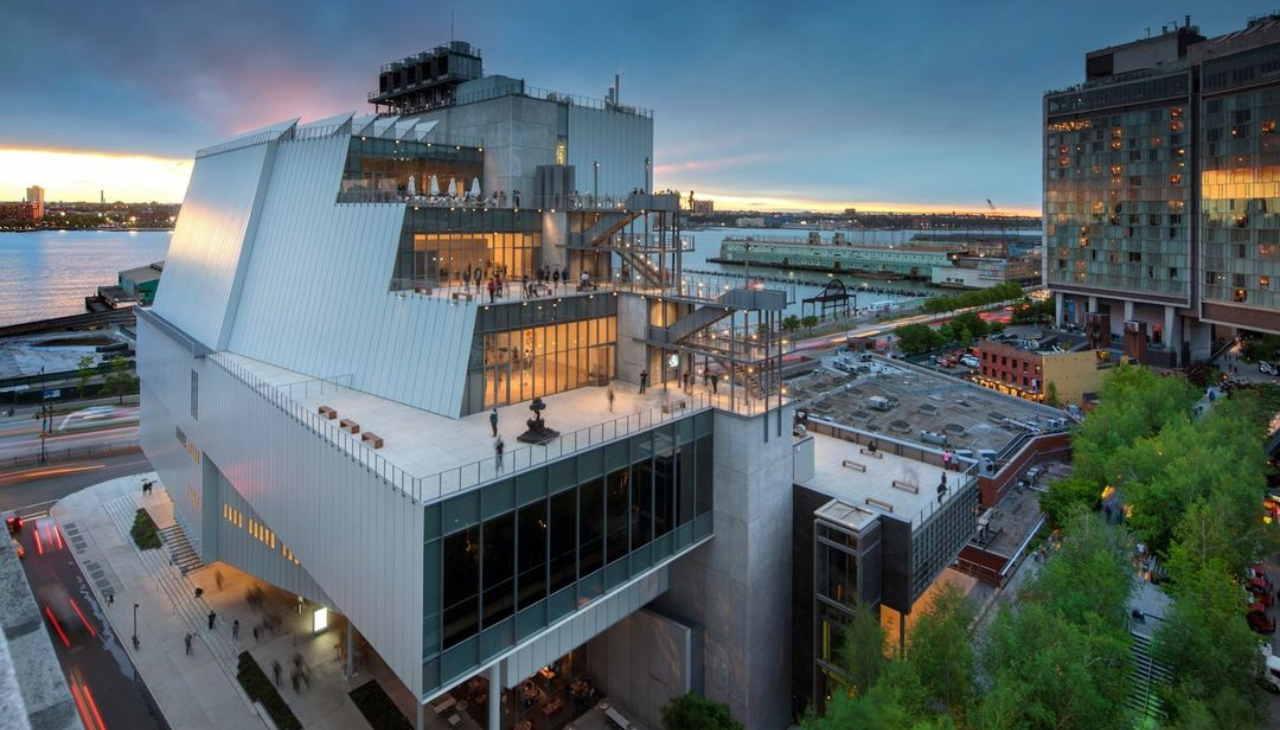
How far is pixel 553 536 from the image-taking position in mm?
25375

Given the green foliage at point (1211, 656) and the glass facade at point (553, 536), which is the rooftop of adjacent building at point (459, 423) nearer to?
the glass facade at point (553, 536)

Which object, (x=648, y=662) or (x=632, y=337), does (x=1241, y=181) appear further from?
(x=648, y=662)

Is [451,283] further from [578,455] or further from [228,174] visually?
[228,174]

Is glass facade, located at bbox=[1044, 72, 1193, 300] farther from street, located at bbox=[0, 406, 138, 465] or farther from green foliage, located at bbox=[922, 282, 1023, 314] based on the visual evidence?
street, located at bbox=[0, 406, 138, 465]

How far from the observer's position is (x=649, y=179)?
46.8 metres

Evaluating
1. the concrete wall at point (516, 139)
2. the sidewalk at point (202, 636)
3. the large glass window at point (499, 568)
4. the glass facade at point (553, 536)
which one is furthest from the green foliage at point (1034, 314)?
the large glass window at point (499, 568)

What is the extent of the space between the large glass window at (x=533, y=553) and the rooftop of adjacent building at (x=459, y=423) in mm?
1734

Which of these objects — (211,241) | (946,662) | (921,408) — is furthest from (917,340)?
(211,241)

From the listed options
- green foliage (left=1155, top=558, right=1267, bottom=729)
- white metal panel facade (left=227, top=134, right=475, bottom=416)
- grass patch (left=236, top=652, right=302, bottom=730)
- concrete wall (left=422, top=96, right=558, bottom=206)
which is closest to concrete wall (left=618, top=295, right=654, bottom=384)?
white metal panel facade (left=227, top=134, right=475, bottom=416)

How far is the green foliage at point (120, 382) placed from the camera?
8488 centimetres

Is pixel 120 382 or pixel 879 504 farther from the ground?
pixel 120 382

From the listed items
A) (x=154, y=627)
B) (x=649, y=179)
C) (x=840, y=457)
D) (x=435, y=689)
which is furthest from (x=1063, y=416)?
(x=154, y=627)

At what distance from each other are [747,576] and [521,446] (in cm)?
1124

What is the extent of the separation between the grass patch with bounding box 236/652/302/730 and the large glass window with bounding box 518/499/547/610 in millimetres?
15348
